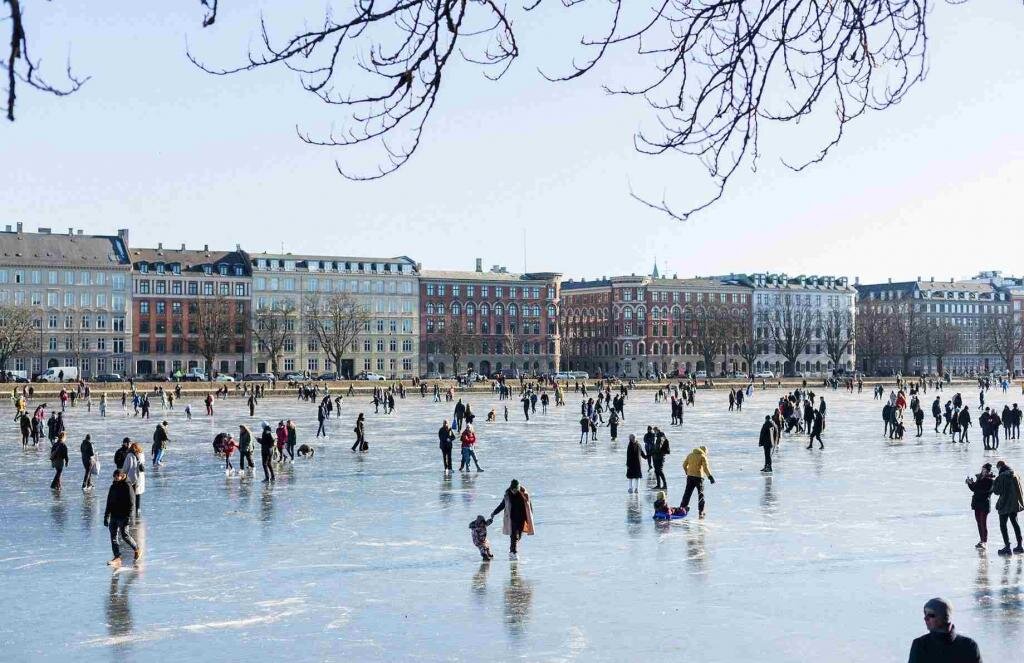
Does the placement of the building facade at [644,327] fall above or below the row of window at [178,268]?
below

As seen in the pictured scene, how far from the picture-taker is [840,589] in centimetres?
1335

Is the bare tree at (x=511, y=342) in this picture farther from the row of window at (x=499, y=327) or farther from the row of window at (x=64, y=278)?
the row of window at (x=64, y=278)

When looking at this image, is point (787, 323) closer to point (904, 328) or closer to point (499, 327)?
point (904, 328)

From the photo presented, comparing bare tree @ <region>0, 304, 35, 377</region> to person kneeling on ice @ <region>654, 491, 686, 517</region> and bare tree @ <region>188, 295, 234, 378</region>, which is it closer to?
bare tree @ <region>188, 295, 234, 378</region>

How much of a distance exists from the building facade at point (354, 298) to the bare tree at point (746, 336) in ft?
118

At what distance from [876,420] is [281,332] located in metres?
Result: 76.2

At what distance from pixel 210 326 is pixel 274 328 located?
6.61 metres

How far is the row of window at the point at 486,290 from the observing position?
4919 inches

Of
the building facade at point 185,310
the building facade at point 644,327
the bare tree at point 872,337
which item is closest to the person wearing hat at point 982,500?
the building facade at point 185,310

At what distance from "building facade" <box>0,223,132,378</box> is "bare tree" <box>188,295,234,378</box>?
5940 mm

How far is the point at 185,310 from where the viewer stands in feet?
361

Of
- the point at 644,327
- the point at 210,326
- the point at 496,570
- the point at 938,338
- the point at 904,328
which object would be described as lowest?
Result: the point at 496,570

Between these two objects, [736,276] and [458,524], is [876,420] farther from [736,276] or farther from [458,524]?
[736,276]

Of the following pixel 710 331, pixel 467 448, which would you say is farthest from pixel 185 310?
pixel 467 448
